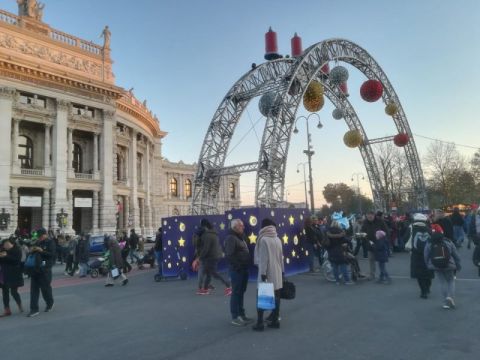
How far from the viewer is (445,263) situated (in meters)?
6.93

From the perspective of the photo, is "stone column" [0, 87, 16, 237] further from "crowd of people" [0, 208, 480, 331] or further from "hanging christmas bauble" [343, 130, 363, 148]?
"hanging christmas bauble" [343, 130, 363, 148]

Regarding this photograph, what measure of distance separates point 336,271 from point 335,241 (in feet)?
2.79

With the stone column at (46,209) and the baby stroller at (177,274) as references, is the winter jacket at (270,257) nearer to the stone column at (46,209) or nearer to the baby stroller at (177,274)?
the baby stroller at (177,274)

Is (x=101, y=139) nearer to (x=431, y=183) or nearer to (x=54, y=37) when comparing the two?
(x=54, y=37)

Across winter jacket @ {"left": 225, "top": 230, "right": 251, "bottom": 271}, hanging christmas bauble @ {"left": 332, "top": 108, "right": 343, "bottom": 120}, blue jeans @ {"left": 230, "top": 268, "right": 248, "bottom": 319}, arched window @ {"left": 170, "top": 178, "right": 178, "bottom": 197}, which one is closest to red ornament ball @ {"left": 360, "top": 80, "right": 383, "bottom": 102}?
hanging christmas bauble @ {"left": 332, "top": 108, "right": 343, "bottom": 120}

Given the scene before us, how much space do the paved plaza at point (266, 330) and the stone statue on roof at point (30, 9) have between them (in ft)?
106

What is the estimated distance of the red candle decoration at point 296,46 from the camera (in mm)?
20906

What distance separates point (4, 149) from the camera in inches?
1153

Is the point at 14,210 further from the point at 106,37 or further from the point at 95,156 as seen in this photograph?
the point at 106,37

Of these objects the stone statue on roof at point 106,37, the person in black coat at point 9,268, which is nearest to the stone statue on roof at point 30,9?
the stone statue on roof at point 106,37

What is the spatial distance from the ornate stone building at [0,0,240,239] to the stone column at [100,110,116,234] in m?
0.09

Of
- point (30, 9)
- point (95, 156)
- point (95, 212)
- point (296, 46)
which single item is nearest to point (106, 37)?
point (30, 9)

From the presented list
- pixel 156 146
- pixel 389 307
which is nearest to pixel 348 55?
pixel 389 307

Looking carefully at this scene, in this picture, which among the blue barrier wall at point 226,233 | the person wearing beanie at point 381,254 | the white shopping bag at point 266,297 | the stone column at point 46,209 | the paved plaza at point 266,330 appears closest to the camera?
the paved plaza at point 266,330
